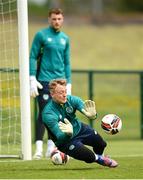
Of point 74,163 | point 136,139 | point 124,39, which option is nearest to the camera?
point 74,163

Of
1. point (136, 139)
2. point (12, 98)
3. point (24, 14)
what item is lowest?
point (136, 139)

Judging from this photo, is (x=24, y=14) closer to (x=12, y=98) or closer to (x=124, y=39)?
(x=12, y=98)

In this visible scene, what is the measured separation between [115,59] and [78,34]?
4.00 metres

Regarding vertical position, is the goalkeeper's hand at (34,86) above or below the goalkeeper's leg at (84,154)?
above

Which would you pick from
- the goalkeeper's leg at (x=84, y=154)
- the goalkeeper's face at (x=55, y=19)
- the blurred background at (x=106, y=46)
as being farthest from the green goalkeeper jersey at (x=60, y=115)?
the blurred background at (x=106, y=46)

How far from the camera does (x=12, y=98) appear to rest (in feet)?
47.1

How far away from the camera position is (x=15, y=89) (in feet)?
46.2

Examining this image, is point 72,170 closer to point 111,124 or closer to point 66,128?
point 66,128

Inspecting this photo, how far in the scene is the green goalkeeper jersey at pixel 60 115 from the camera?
10742 millimetres

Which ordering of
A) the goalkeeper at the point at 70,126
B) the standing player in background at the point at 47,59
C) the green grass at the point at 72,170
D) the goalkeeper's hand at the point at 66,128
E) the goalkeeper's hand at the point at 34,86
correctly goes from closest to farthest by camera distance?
the green grass at the point at 72,170, the goalkeeper's hand at the point at 66,128, the goalkeeper at the point at 70,126, the goalkeeper's hand at the point at 34,86, the standing player in background at the point at 47,59

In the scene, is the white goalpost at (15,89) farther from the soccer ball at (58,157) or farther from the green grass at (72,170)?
the soccer ball at (58,157)

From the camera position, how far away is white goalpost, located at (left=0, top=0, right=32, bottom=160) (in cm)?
1230

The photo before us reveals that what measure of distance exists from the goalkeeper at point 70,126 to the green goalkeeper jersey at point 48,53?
7.38 feet

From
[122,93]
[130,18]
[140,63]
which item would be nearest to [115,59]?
[140,63]
